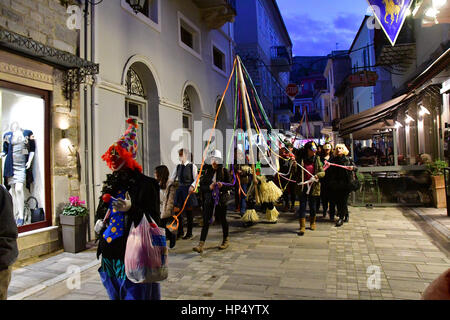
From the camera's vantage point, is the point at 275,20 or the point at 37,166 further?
the point at 275,20

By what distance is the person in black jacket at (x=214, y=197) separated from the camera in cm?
618

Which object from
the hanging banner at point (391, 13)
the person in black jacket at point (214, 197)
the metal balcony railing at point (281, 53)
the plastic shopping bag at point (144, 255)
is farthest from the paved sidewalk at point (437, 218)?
the metal balcony railing at point (281, 53)

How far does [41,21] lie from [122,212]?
529 centimetres

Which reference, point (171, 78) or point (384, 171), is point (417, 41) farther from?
point (171, 78)

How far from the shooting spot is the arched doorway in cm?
991

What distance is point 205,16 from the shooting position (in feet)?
44.4

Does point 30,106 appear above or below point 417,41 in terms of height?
below

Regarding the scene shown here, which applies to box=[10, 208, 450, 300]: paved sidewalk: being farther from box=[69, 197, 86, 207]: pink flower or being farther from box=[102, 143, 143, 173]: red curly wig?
box=[102, 143, 143, 173]: red curly wig

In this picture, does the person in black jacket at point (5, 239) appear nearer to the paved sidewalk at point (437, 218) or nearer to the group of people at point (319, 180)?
the group of people at point (319, 180)

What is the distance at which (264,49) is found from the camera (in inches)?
984

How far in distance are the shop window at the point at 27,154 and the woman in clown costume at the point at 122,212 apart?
164 inches

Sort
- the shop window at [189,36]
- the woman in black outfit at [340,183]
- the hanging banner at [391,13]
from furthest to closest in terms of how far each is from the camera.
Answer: the shop window at [189,36] → the woman in black outfit at [340,183] → the hanging banner at [391,13]
